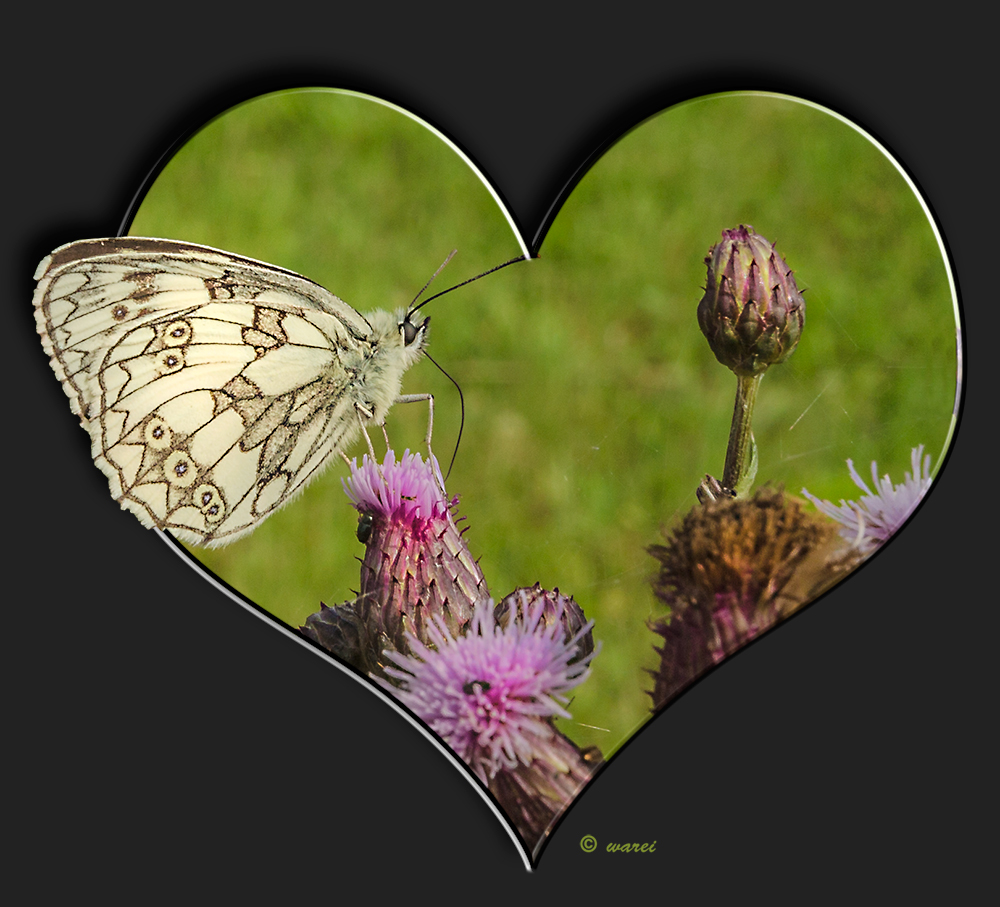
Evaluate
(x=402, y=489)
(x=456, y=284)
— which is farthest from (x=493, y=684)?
(x=456, y=284)

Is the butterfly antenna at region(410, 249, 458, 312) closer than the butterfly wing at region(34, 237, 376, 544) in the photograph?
No

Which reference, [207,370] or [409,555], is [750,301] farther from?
[207,370]

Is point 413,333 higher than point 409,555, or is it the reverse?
point 413,333

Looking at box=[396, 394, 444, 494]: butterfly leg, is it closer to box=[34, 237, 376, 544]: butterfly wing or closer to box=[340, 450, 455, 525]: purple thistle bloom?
box=[340, 450, 455, 525]: purple thistle bloom

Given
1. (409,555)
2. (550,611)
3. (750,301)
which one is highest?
(750,301)

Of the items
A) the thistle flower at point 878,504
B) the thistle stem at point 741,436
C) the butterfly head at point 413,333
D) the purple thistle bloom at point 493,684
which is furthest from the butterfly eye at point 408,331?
the thistle flower at point 878,504

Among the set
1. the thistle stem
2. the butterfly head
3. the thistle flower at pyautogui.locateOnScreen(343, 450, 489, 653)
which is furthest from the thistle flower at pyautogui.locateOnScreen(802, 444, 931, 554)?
the butterfly head

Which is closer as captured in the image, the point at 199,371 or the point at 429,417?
the point at 199,371
